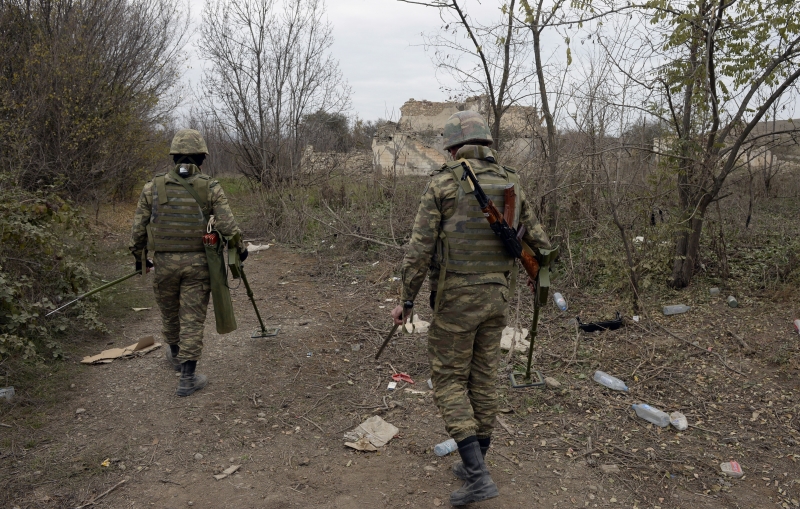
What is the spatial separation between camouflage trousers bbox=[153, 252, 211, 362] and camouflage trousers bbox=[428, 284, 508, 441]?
7.01 feet

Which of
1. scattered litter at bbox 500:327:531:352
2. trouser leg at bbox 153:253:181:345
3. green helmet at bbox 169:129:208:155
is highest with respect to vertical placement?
green helmet at bbox 169:129:208:155

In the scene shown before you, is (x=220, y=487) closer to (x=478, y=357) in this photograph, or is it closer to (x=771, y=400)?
(x=478, y=357)

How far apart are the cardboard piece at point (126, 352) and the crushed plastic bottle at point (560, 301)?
4.04 metres

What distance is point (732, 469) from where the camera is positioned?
3223 millimetres

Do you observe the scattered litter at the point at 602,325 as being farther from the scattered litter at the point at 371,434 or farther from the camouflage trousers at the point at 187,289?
the camouflage trousers at the point at 187,289

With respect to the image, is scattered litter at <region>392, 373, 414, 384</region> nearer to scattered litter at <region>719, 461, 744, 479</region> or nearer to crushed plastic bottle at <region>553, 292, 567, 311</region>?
crushed plastic bottle at <region>553, 292, 567, 311</region>

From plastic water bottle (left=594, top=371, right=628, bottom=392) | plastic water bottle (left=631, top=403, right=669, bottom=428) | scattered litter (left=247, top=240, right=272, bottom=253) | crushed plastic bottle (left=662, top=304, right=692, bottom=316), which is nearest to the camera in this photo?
plastic water bottle (left=631, top=403, right=669, bottom=428)

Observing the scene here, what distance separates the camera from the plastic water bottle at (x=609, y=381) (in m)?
4.21

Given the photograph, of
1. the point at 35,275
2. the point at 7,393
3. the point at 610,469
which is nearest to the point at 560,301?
the point at 610,469

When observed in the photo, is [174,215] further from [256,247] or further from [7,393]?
[256,247]

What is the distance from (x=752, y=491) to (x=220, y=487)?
9.81 ft

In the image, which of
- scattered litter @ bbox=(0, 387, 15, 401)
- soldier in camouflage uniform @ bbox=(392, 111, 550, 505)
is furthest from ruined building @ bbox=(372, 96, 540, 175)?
scattered litter @ bbox=(0, 387, 15, 401)

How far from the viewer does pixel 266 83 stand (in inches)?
485

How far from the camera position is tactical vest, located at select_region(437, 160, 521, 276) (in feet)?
9.66
